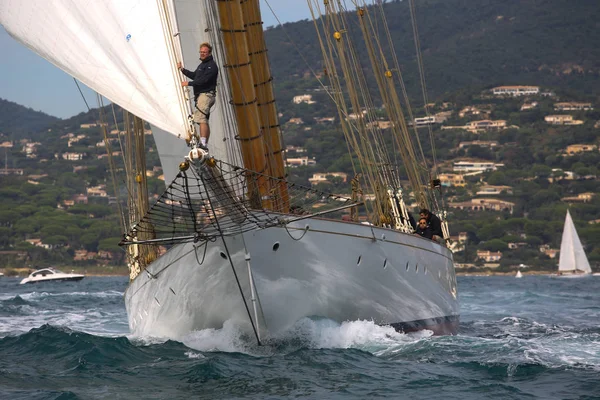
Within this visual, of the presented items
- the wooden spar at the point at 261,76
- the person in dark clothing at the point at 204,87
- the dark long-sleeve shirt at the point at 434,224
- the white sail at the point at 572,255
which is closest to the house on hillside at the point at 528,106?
the white sail at the point at 572,255

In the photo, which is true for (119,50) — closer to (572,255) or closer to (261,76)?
(261,76)

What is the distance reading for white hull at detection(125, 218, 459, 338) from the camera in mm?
14641

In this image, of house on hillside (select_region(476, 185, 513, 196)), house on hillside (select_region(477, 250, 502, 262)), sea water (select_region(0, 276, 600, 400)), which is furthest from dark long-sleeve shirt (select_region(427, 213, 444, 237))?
house on hillside (select_region(476, 185, 513, 196))

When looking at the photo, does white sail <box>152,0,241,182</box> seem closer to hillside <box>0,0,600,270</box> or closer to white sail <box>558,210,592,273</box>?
hillside <box>0,0,600,270</box>

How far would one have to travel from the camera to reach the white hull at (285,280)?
1464cm

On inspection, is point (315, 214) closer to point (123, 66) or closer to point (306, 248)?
point (306, 248)

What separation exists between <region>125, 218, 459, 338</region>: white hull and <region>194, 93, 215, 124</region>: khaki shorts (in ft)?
6.01

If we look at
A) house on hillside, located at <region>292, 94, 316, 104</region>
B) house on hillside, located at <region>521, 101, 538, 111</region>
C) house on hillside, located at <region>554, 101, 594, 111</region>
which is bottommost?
house on hillside, located at <region>554, 101, 594, 111</region>

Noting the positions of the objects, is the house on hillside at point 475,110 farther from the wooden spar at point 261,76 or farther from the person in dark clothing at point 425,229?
the wooden spar at point 261,76

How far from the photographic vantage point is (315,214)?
48.4 ft

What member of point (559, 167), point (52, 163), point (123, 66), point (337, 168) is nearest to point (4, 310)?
point (123, 66)

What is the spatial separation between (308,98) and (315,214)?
173m

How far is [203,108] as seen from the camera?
13.5 meters

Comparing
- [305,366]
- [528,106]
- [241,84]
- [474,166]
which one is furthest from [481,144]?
[305,366]
